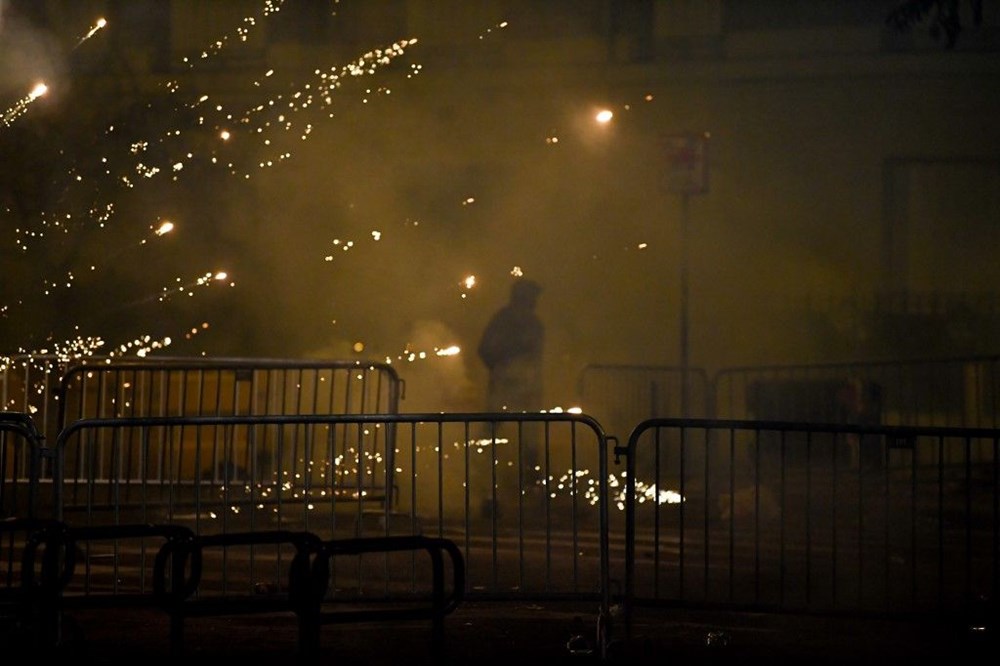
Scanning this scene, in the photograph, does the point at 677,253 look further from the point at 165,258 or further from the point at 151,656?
the point at 151,656

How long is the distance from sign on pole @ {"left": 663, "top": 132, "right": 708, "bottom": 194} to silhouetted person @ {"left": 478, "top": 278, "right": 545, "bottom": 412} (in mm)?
1718

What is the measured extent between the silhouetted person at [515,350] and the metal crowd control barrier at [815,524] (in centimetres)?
127

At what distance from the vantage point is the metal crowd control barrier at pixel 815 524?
6.66 m

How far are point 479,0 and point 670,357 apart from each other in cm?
541

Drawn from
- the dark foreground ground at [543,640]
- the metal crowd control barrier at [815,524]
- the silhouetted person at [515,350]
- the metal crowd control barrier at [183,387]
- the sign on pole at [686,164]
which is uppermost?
the sign on pole at [686,164]

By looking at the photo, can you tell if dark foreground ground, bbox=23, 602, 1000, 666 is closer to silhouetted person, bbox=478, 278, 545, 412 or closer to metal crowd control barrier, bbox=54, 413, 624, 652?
metal crowd control barrier, bbox=54, 413, 624, 652

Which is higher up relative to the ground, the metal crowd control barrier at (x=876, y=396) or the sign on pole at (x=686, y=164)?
the sign on pole at (x=686, y=164)

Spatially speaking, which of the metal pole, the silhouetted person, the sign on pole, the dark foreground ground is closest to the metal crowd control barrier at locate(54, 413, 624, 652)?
the dark foreground ground

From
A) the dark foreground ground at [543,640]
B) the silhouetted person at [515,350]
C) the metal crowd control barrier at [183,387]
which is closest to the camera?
the dark foreground ground at [543,640]

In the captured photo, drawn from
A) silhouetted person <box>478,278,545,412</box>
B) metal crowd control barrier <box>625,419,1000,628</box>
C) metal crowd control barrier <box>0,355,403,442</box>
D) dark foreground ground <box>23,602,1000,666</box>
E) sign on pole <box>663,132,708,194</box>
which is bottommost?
dark foreground ground <box>23,602,1000,666</box>

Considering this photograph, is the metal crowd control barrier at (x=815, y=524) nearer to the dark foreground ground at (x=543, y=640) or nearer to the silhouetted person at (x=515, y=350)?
the dark foreground ground at (x=543, y=640)

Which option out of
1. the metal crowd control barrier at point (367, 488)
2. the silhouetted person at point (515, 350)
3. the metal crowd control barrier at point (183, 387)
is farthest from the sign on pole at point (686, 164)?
the metal crowd control barrier at point (183, 387)

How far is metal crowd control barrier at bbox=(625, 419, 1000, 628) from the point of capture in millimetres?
6660

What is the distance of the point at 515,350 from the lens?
13508 mm
